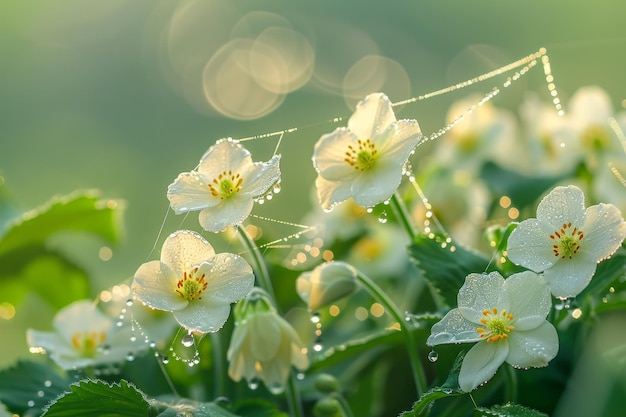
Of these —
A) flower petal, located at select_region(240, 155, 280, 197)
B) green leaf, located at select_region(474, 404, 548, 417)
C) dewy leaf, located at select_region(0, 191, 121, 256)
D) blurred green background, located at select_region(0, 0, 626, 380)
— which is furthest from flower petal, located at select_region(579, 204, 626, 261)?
blurred green background, located at select_region(0, 0, 626, 380)

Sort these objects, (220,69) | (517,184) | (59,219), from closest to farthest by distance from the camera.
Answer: (59,219), (517,184), (220,69)

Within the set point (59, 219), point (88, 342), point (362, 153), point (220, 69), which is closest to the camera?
point (362, 153)

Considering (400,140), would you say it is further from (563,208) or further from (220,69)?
(220,69)

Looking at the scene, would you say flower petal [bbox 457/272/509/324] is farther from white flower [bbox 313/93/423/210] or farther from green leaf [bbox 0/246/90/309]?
green leaf [bbox 0/246/90/309]

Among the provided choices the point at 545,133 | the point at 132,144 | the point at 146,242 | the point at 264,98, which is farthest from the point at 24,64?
the point at 545,133

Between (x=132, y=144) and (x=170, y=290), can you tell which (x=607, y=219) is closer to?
(x=170, y=290)

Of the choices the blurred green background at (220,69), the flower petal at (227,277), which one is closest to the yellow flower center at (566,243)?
the flower petal at (227,277)

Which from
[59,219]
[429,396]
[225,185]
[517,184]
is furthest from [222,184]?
[517,184]
